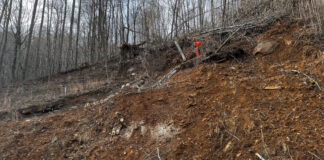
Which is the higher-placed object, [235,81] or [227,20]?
[227,20]

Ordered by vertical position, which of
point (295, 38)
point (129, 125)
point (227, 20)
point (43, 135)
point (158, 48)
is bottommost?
point (43, 135)

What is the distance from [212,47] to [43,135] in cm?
450

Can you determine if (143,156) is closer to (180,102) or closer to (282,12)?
(180,102)

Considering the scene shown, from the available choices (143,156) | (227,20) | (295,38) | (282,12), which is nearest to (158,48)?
(227,20)

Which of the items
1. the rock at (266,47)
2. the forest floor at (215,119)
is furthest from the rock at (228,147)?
the rock at (266,47)

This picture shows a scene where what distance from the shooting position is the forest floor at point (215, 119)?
6.67 feet

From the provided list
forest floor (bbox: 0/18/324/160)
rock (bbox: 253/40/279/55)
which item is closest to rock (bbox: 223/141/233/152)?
forest floor (bbox: 0/18/324/160)

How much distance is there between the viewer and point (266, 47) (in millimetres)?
3564

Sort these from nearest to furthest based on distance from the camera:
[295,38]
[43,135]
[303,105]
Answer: [303,105] < [295,38] < [43,135]

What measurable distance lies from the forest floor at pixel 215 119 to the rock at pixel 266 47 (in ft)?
0.34

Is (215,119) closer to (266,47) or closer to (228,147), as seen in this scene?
(228,147)

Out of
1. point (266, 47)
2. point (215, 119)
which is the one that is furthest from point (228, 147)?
point (266, 47)

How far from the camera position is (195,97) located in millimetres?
3086

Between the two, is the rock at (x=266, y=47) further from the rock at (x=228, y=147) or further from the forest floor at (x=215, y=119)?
the rock at (x=228, y=147)
